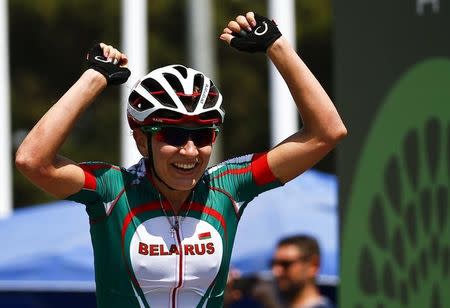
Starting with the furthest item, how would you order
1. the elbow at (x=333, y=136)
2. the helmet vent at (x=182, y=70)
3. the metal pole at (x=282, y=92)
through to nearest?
the metal pole at (x=282, y=92) < the elbow at (x=333, y=136) < the helmet vent at (x=182, y=70)

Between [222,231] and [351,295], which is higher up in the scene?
[222,231]

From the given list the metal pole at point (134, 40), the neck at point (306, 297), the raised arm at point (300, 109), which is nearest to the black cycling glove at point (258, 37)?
the raised arm at point (300, 109)

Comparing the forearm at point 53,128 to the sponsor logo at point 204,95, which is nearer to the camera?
the forearm at point 53,128

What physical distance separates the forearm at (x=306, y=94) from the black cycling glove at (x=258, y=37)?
29 millimetres

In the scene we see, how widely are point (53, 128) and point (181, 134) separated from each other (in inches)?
16.8

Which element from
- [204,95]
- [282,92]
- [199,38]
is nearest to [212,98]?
[204,95]

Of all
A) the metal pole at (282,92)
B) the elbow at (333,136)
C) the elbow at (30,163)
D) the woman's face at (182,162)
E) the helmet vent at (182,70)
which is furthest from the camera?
the metal pole at (282,92)

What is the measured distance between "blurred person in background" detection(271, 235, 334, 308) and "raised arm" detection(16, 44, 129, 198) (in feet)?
13.0

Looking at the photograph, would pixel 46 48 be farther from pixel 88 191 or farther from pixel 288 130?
pixel 88 191

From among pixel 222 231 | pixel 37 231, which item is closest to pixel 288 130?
pixel 37 231

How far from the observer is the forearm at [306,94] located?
461cm

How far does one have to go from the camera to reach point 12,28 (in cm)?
2975

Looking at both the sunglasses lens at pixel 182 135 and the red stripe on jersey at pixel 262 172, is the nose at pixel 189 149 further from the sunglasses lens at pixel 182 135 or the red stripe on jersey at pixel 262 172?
the red stripe on jersey at pixel 262 172

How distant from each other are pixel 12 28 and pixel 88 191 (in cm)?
2583
